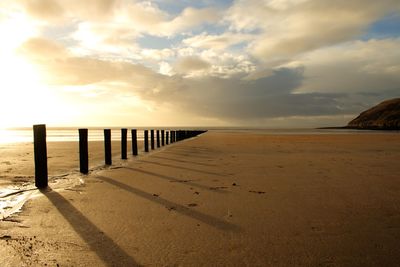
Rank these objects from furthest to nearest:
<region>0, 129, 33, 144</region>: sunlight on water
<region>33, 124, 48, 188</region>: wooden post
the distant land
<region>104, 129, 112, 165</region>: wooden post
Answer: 1. the distant land
2. <region>0, 129, 33, 144</region>: sunlight on water
3. <region>104, 129, 112, 165</region>: wooden post
4. <region>33, 124, 48, 188</region>: wooden post

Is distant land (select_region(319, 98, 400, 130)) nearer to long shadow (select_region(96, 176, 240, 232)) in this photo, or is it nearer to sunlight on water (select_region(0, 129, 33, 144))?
sunlight on water (select_region(0, 129, 33, 144))

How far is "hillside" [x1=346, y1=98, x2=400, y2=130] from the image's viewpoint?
72.4 metres

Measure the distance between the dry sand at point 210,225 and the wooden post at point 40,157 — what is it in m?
0.54

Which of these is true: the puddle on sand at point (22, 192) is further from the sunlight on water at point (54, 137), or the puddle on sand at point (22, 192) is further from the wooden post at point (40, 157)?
the sunlight on water at point (54, 137)

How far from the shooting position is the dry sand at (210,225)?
8.89 feet

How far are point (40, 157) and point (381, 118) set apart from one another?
84.2 metres

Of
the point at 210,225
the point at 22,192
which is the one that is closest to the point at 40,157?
the point at 22,192

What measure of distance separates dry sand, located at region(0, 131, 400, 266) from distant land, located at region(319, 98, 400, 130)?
71.1 metres

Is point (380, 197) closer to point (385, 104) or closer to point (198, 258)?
point (198, 258)

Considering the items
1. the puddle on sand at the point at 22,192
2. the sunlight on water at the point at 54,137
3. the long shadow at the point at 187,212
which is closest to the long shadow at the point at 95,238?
the puddle on sand at the point at 22,192

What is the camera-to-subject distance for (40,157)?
625 cm

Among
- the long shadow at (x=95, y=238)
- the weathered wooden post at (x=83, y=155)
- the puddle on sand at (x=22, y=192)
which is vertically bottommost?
the puddle on sand at (x=22, y=192)

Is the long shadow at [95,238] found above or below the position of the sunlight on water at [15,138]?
above

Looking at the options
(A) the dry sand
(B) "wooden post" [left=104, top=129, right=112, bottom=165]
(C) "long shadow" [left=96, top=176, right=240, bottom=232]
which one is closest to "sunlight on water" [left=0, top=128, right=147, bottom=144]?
(B) "wooden post" [left=104, top=129, right=112, bottom=165]
